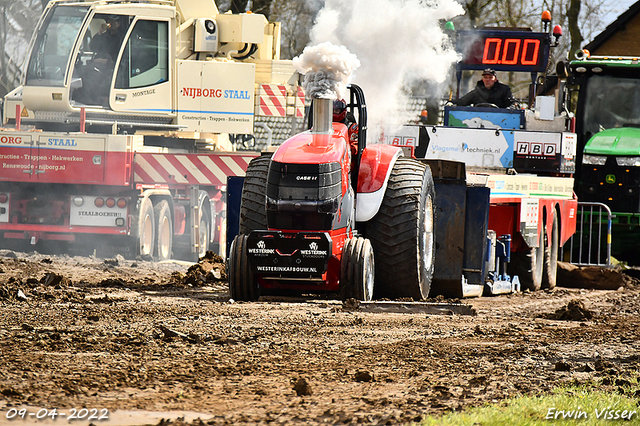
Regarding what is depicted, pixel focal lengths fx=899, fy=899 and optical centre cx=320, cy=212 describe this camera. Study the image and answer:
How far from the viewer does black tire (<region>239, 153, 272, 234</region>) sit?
27.3 feet

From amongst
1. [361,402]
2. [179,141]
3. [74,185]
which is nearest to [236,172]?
[179,141]

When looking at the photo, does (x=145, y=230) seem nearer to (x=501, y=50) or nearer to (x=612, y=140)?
(x=501, y=50)

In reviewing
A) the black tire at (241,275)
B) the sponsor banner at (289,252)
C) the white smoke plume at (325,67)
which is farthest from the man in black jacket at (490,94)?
the sponsor banner at (289,252)

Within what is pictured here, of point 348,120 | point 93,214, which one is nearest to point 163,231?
point 93,214

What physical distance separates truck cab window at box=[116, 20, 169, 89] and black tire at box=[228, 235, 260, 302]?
744 cm

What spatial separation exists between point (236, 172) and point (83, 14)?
11.7ft

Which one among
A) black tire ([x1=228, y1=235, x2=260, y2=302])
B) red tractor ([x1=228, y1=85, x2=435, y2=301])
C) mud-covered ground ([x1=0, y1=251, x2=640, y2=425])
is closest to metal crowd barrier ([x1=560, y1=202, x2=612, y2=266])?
mud-covered ground ([x1=0, y1=251, x2=640, y2=425])

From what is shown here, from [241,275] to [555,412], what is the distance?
161 inches

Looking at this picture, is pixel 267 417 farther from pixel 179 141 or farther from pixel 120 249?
pixel 179 141

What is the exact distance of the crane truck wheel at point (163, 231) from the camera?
13.7 m

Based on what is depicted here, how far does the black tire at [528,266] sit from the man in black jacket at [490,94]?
2523 mm

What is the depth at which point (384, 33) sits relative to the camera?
10820mm

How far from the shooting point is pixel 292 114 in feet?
55.3

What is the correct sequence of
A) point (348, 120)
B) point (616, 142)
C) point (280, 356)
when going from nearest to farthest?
1. point (280, 356)
2. point (348, 120)
3. point (616, 142)
